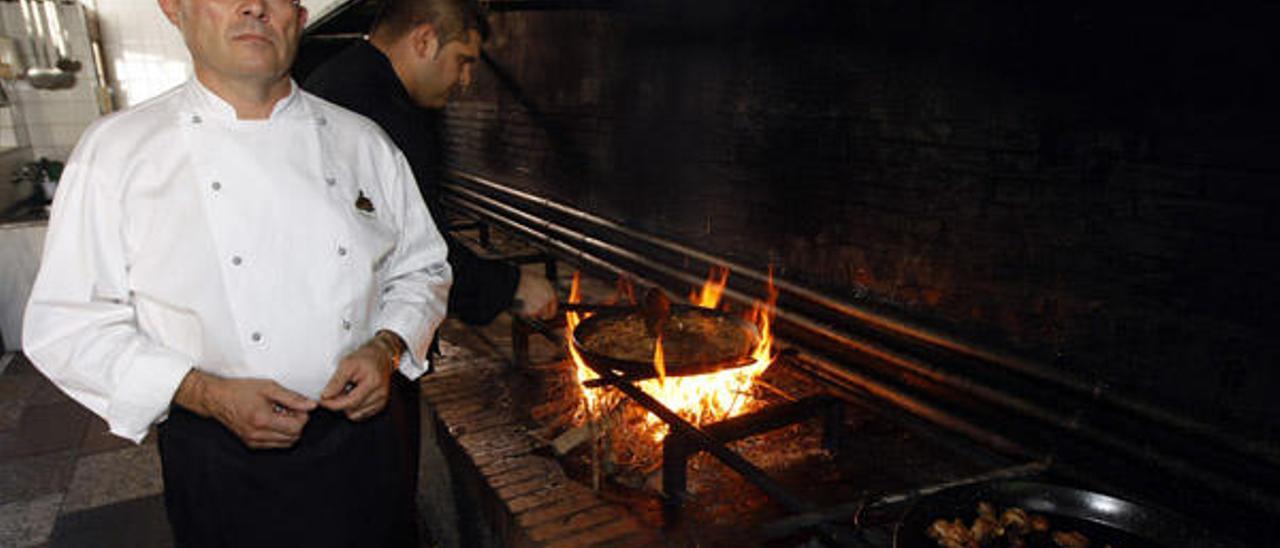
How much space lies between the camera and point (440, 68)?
142 inches

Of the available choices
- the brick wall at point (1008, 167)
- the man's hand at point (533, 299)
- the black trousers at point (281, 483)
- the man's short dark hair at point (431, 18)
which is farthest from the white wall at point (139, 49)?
the black trousers at point (281, 483)

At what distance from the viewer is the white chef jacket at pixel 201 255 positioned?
6.58ft

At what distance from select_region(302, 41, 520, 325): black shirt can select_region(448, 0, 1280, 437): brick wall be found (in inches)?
73.5

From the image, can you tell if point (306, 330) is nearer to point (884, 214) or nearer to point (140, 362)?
point (140, 362)

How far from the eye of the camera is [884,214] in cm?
388

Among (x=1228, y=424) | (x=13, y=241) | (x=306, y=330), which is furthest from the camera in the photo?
(x=13, y=241)

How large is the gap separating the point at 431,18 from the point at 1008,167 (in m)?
2.70

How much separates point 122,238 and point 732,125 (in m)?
3.50

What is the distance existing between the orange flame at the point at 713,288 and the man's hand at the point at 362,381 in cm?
277

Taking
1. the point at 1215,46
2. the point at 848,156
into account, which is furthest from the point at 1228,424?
the point at 848,156

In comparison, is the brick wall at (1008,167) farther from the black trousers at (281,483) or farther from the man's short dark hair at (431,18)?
the black trousers at (281,483)

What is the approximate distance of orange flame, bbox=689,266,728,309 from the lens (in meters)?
4.88

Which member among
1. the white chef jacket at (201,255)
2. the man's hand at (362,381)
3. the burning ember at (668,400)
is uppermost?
the white chef jacket at (201,255)

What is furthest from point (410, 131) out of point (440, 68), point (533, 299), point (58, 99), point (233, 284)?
point (58, 99)
